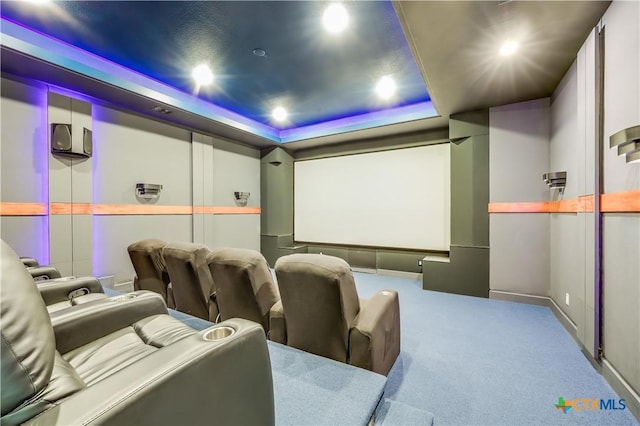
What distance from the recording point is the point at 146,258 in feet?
8.76

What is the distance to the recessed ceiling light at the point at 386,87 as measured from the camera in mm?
3621

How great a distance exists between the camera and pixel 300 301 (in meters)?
1.65

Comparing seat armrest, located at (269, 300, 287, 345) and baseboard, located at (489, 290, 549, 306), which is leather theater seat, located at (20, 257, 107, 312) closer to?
seat armrest, located at (269, 300, 287, 345)

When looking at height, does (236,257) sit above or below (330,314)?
above

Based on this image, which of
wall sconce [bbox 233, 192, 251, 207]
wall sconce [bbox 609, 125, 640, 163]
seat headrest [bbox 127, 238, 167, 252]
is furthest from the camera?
wall sconce [bbox 233, 192, 251, 207]

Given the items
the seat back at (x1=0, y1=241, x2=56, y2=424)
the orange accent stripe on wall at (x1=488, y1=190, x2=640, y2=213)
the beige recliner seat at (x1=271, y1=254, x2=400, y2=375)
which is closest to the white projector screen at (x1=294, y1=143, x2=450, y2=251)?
the orange accent stripe on wall at (x1=488, y1=190, x2=640, y2=213)

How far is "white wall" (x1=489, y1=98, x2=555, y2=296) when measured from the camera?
3.39m

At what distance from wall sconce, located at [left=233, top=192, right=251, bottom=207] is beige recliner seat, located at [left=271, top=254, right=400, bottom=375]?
4225mm

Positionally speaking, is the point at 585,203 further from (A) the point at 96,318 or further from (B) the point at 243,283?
(A) the point at 96,318

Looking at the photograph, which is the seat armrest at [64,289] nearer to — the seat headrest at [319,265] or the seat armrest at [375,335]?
the seat headrest at [319,265]

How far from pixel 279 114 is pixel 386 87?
205 centimetres

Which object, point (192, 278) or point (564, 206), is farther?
point (564, 206)

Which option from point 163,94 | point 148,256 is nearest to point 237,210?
point 163,94

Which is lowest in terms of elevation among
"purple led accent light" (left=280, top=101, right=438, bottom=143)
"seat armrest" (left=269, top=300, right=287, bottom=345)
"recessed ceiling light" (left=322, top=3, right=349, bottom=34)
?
"seat armrest" (left=269, top=300, right=287, bottom=345)
